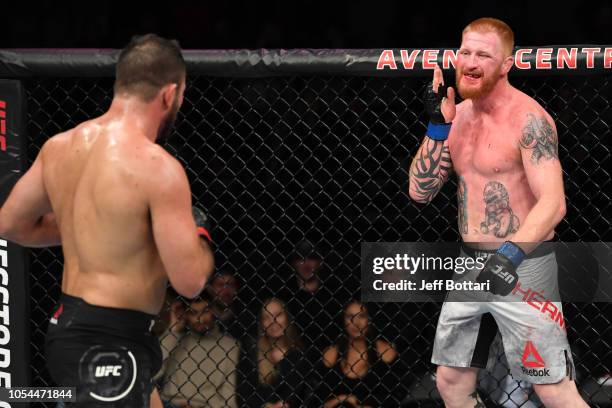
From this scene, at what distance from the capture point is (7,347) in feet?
10.7

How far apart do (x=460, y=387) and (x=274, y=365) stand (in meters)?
0.86

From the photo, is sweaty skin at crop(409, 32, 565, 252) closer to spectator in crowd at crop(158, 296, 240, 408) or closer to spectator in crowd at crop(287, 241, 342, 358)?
spectator in crowd at crop(287, 241, 342, 358)

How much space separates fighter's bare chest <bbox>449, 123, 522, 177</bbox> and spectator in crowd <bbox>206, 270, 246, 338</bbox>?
112 cm

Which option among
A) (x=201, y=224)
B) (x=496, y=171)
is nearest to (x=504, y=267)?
(x=496, y=171)

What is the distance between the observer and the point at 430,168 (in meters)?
3.00

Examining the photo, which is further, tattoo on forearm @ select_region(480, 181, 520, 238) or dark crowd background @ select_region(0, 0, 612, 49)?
dark crowd background @ select_region(0, 0, 612, 49)

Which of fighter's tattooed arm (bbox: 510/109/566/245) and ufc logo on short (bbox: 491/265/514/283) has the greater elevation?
fighter's tattooed arm (bbox: 510/109/566/245)

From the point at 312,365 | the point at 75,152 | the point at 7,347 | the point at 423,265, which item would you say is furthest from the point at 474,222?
the point at 7,347

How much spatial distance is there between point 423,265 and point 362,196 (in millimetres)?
1069

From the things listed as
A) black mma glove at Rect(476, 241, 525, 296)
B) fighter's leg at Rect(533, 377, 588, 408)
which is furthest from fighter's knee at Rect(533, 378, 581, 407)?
black mma glove at Rect(476, 241, 525, 296)

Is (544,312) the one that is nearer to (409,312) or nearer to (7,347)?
(409,312)

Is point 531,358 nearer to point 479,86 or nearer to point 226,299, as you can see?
point 479,86

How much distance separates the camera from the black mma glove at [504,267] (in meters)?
2.75

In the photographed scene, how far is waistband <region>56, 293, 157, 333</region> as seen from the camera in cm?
232
